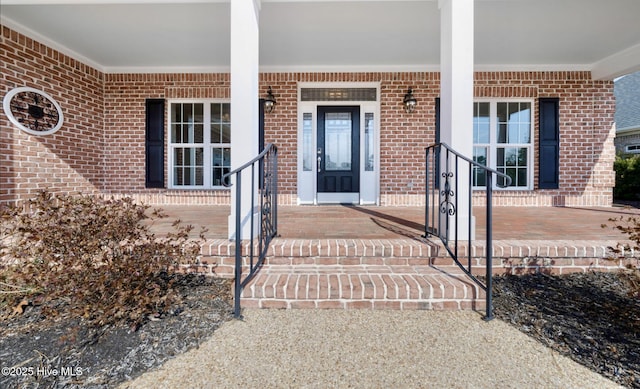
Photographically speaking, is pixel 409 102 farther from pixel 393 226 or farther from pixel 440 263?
pixel 440 263

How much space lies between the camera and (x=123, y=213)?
2.13m

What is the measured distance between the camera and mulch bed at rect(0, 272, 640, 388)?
1.41 m

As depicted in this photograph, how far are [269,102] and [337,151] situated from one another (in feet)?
4.93

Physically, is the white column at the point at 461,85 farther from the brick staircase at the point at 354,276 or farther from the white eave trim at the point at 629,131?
the white eave trim at the point at 629,131

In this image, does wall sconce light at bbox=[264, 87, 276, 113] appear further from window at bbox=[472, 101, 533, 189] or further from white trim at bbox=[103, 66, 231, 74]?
window at bbox=[472, 101, 533, 189]

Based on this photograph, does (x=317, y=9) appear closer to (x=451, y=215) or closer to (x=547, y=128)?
(x=451, y=215)

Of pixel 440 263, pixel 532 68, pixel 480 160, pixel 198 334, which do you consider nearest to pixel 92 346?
pixel 198 334

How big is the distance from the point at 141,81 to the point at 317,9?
12.5 ft

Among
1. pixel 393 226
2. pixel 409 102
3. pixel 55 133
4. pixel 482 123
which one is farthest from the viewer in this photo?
pixel 482 123

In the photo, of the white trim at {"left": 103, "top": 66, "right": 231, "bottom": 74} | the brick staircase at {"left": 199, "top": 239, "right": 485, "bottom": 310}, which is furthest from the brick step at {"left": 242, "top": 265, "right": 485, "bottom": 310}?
the white trim at {"left": 103, "top": 66, "right": 231, "bottom": 74}

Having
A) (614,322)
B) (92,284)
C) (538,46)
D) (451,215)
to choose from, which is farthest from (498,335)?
(538,46)

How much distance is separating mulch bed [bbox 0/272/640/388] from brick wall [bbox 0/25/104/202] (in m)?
3.53

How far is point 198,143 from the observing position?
582 cm

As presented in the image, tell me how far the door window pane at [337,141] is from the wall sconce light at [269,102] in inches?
39.4
